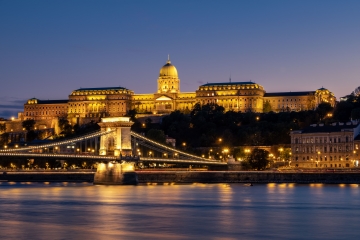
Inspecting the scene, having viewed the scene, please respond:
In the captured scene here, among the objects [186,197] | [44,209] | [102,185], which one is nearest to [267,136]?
[102,185]

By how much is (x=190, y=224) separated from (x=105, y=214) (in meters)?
5.81

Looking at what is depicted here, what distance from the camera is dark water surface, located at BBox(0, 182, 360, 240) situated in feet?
99.2

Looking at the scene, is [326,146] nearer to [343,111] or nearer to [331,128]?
[331,128]

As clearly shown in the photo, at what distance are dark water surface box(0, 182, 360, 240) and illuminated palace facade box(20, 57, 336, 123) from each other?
78.6 meters

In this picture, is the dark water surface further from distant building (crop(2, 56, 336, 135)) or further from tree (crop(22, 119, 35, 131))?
tree (crop(22, 119, 35, 131))

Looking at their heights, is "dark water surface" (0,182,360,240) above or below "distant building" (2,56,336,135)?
below

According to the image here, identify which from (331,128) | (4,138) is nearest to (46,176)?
(331,128)

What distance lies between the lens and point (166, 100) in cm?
13975

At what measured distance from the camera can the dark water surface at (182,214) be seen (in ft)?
99.2

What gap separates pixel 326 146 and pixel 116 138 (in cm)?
2600

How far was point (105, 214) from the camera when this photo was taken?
124 feet

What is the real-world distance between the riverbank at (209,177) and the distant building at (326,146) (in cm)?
1378

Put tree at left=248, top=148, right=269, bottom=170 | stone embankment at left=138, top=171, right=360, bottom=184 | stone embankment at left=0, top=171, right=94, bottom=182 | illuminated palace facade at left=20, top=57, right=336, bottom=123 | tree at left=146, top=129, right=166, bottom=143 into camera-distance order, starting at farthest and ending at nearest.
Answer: illuminated palace facade at left=20, top=57, right=336, bottom=123 < tree at left=146, top=129, right=166, bottom=143 < tree at left=248, top=148, right=269, bottom=170 < stone embankment at left=0, top=171, right=94, bottom=182 < stone embankment at left=138, top=171, right=360, bottom=184

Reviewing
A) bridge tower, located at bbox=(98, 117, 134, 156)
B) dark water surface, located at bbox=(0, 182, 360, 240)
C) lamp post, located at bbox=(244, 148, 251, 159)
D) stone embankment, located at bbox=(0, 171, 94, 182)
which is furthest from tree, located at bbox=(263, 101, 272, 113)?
dark water surface, located at bbox=(0, 182, 360, 240)
